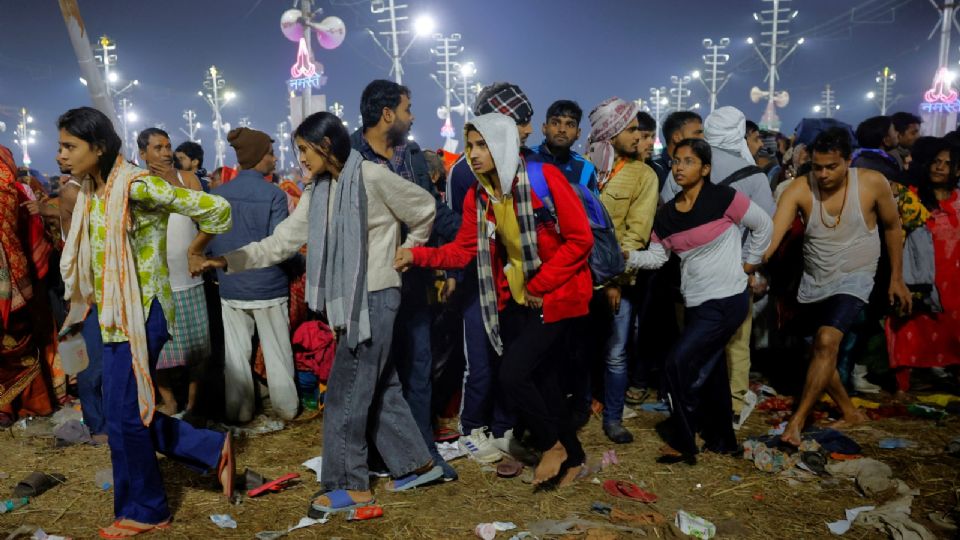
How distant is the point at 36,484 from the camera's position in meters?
4.32

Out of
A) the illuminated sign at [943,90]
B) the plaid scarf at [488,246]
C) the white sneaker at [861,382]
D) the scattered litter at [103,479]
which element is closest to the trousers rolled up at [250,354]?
the scattered litter at [103,479]

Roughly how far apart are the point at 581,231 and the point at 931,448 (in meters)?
3.22

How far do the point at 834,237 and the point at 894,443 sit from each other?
1.56 m

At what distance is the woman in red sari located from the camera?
5.75 metres

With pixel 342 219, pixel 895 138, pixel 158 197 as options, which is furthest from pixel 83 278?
pixel 895 138

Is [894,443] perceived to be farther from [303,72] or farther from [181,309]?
[303,72]

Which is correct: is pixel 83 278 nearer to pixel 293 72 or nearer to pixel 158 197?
pixel 158 197

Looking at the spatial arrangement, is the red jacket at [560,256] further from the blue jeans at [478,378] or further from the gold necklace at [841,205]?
the gold necklace at [841,205]

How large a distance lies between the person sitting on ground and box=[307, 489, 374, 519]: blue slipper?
215 cm

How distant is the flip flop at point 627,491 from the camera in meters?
3.99

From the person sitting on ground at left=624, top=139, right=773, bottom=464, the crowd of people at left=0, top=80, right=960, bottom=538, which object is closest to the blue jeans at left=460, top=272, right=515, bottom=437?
the crowd of people at left=0, top=80, right=960, bottom=538

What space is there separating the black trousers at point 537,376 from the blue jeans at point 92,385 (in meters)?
3.43

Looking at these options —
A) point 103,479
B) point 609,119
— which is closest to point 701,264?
point 609,119

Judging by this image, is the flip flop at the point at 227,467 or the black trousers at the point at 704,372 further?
the black trousers at the point at 704,372
